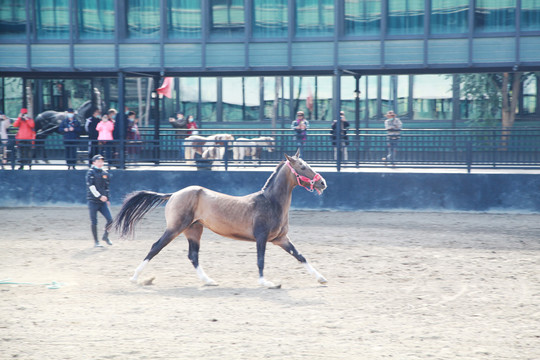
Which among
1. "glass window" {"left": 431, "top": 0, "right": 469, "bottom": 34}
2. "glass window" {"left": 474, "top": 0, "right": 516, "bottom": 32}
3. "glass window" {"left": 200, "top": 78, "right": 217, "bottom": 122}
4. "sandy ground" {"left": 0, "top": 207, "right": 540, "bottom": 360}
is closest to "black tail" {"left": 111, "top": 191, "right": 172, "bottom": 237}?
"sandy ground" {"left": 0, "top": 207, "right": 540, "bottom": 360}

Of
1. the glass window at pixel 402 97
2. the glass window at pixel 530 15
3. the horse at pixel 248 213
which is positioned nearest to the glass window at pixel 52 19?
the horse at pixel 248 213

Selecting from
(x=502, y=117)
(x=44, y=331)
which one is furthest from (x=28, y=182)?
Result: (x=502, y=117)

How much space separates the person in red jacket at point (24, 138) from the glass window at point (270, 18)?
Answer: 699 centimetres

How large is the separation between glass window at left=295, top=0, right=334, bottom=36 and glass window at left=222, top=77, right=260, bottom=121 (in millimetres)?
8737

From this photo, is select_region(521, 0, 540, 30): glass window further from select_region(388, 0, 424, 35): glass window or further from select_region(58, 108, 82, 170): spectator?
select_region(58, 108, 82, 170): spectator

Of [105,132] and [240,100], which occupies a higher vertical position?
[240,100]

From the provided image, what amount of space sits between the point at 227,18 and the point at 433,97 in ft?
34.6

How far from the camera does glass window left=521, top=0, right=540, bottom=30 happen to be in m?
16.6

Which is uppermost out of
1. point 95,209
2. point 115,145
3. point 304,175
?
point 115,145

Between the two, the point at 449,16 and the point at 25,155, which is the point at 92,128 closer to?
the point at 25,155

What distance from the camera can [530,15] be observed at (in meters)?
16.7

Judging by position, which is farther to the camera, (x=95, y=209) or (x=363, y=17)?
(x=363, y=17)

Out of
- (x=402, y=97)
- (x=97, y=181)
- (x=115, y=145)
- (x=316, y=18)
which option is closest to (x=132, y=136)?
(x=115, y=145)

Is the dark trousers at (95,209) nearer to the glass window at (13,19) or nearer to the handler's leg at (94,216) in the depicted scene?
the handler's leg at (94,216)
